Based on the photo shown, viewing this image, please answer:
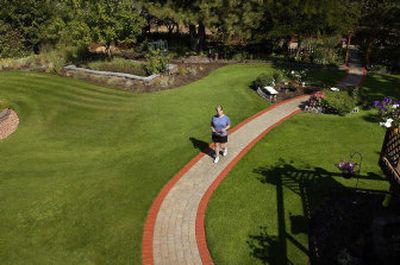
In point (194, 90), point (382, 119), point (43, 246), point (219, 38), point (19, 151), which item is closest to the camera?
point (43, 246)

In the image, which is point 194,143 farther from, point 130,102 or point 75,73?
point 75,73

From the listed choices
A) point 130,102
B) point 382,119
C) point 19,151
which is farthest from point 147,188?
point 382,119

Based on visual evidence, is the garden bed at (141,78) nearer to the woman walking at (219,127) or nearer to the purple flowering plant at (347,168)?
the woman walking at (219,127)

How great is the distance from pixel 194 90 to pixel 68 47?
42.4ft

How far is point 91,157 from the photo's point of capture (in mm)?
15078

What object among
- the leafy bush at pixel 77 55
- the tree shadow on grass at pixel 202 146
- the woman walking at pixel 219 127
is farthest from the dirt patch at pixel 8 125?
the woman walking at pixel 219 127

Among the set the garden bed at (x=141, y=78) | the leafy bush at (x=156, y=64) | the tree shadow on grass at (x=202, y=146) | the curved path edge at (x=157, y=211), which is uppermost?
the leafy bush at (x=156, y=64)

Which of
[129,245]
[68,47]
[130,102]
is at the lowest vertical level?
[129,245]

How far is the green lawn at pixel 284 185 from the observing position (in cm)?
1023

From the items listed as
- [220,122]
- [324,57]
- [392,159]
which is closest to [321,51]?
[324,57]

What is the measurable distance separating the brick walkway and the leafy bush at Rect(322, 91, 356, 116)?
368cm

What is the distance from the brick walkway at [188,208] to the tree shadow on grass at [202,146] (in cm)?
33

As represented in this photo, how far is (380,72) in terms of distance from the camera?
2658cm

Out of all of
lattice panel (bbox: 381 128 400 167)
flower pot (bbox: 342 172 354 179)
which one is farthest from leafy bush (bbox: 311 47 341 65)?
lattice panel (bbox: 381 128 400 167)
